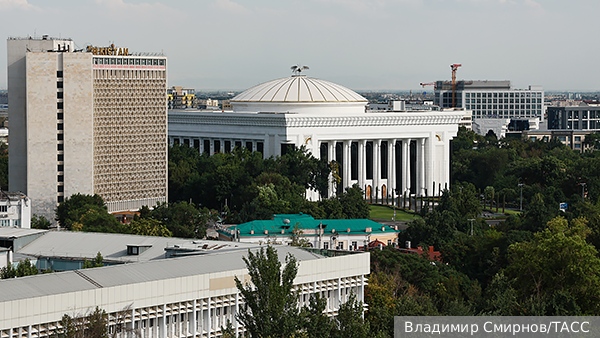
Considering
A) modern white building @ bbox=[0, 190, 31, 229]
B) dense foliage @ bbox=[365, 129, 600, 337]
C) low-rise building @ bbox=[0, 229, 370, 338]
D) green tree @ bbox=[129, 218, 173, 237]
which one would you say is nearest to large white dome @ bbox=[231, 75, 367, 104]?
dense foliage @ bbox=[365, 129, 600, 337]

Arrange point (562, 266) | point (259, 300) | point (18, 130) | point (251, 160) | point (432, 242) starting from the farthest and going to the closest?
1. point (251, 160)
2. point (18, 130)
3. point (432, 242)
4. point (562, 266)
5. point (259, 300)

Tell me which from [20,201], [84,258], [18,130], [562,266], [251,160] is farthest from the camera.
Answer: [251,160]

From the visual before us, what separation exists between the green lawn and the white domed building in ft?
29.2

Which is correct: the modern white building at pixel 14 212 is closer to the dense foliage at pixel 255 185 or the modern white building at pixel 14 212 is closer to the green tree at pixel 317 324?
the dense foliage at pixel 255 185

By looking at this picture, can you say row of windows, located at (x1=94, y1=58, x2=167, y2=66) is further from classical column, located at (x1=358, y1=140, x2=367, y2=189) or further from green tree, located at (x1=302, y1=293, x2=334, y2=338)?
green tree, located at (x1=302, y1=293, x2=334, y2=338)

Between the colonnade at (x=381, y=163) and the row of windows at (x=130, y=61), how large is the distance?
1352 inches

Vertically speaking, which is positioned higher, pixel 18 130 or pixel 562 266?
pixel 18 130

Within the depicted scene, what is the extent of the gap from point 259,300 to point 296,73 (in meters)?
128

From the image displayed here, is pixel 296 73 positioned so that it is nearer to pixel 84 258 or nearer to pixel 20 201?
pixel 20 201

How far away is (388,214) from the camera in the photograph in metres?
135

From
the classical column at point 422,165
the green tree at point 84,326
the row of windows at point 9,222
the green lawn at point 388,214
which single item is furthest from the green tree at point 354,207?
the green tree at point 84,326

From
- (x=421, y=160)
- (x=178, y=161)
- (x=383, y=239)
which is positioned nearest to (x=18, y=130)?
(x=178, y=161)

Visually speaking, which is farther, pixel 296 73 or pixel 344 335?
pixel 296 73

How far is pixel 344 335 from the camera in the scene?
4222cm
